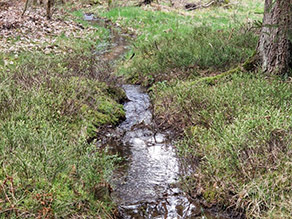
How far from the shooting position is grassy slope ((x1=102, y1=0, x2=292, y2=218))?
3.54 m

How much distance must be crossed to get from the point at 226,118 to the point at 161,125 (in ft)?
5.05

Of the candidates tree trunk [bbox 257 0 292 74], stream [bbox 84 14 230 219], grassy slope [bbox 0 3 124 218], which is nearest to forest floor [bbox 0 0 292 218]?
grassy slope [bbox 0 3 124 218]

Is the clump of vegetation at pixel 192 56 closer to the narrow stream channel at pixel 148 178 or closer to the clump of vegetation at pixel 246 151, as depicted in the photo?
the clump of vegetation at pixel 246 151

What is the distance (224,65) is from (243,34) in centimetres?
209

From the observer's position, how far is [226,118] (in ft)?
16.9

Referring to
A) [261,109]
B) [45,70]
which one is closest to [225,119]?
[261,109]

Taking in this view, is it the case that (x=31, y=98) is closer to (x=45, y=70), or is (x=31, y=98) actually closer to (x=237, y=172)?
(x=45, y=70)

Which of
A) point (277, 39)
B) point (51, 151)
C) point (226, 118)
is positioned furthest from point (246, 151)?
point (277, 39)

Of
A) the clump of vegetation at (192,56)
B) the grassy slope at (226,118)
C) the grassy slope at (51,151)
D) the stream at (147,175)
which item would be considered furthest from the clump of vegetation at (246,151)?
the clump of vegetation at (192,56)

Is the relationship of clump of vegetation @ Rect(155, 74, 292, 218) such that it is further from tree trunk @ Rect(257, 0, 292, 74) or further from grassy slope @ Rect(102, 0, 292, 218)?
tree trunk @ Rect(257, 0, 292, 74)

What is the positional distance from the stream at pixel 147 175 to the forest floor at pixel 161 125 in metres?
0.24

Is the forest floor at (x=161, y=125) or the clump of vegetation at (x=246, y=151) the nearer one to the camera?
the forest floor at (x=161, y=125)

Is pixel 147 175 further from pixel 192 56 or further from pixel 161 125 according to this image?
pixel 192 56

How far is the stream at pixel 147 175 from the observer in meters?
3.84
